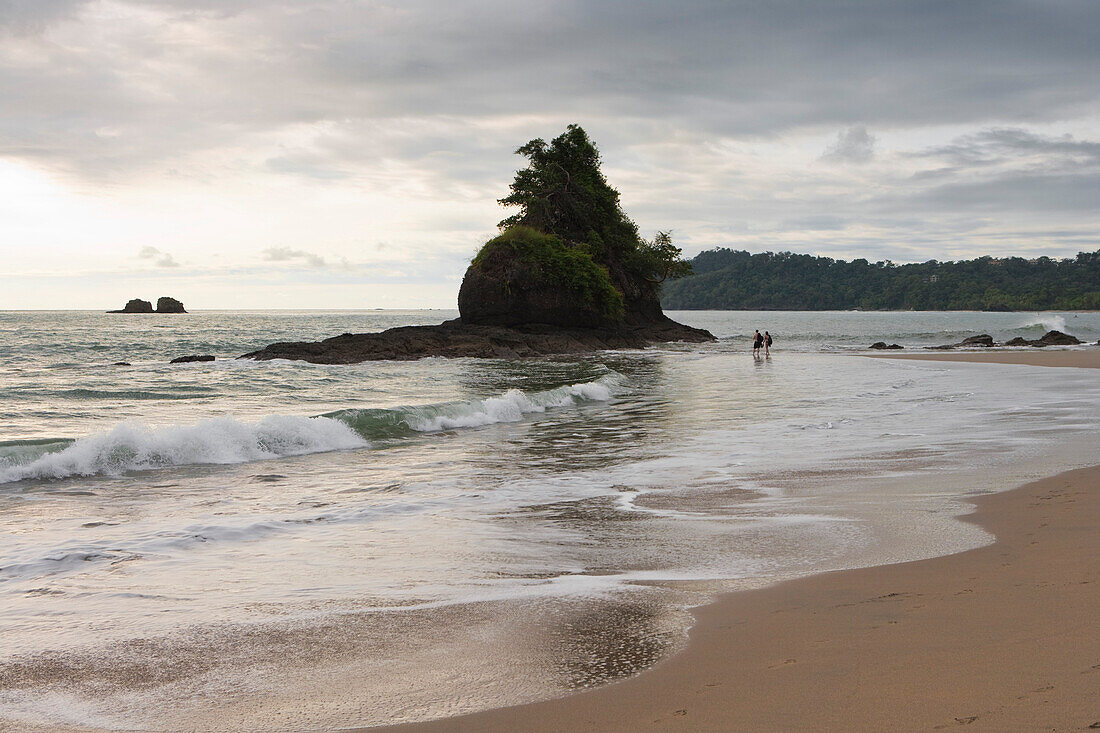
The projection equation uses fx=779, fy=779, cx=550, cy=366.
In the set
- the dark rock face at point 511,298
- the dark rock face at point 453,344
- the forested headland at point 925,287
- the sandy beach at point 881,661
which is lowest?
the sandy beach at point 881,661

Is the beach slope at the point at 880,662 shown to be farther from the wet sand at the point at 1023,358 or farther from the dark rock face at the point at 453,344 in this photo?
the dark rock face at the point at 453,344

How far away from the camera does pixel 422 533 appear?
264 inches

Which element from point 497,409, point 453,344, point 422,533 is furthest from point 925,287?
point 422,533

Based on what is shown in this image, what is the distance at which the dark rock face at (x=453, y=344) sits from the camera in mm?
34000

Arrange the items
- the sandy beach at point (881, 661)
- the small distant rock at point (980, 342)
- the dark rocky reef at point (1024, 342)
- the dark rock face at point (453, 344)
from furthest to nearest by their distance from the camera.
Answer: the small distant rock at point (980, 342) < the dark rocky reef at point (1024, 342) < the dark rock face at point (453, 344) < the sandy beach at point (881, 661)

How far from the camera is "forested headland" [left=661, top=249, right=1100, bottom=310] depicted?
519ft

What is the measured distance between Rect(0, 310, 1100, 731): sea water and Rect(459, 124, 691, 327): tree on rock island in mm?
27085

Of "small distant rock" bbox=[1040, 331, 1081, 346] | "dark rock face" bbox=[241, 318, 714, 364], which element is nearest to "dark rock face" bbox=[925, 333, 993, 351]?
"small distant rock" bbox=[1040, 331, 1081, 346]

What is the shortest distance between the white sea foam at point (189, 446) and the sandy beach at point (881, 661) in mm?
8891

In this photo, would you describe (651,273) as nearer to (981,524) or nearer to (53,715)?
(981,524)

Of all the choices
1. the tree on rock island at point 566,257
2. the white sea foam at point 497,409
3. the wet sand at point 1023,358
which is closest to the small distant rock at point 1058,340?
the wet sand at point 1023,358

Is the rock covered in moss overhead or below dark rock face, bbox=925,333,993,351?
overhead

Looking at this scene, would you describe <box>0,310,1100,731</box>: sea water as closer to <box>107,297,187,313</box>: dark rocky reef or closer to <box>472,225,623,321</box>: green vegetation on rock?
<box>472,225,623,321</box>: green vegetation on rock

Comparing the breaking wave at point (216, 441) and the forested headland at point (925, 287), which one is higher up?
the forested headland at point (925, 287)
